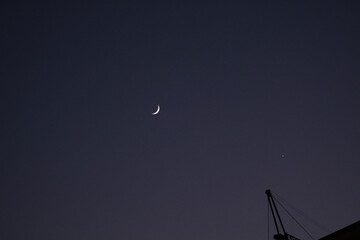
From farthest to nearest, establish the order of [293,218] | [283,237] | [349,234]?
[293,218] < [283,237] < [349,234]

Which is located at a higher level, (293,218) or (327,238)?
(293,218)

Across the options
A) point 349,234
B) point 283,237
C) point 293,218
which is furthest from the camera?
point 293,218

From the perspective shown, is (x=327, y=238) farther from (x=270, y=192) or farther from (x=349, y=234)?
(x=270, y=192)

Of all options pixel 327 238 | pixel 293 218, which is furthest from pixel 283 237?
pixel 327 238

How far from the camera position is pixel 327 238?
56.0 ft

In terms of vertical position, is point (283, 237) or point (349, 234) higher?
point (283, 237)

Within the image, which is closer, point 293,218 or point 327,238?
point 327,238

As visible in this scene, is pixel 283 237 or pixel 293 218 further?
pixel 293 218

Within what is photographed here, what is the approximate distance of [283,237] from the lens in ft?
107

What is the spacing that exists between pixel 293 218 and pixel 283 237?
156 inches

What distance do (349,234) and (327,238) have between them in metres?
1.27

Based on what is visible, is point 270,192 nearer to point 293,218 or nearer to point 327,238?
point 293,218

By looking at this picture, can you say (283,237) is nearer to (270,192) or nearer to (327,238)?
(270,192)

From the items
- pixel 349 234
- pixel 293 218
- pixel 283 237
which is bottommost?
pixel 349 234
